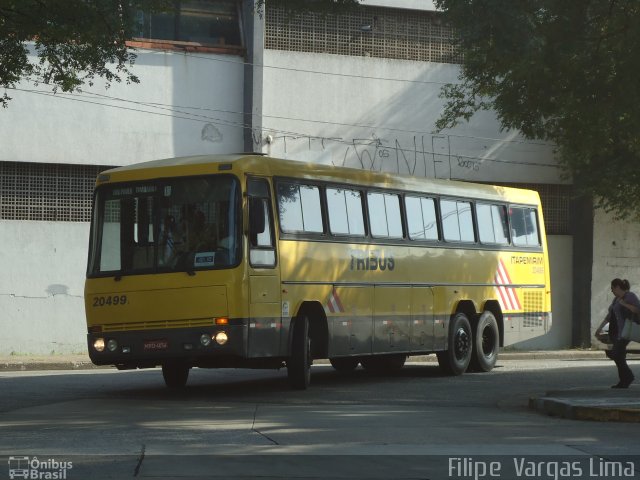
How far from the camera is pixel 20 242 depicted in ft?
→ 93.2

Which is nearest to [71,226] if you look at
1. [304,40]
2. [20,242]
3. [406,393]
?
[20,242]

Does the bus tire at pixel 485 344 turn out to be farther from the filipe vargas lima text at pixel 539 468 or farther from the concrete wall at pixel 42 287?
the filipe vargas lima text at pixel 539 468

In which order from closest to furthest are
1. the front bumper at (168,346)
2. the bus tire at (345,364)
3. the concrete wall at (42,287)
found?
the front bumper at (168,346)
the bus tire at (345,364)
the concrete wall at (42,287)

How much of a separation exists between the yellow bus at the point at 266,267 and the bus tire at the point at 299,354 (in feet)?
0.07

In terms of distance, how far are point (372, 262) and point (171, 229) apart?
13.3 feet

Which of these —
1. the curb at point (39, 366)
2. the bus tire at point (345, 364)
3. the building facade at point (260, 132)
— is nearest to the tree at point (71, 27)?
the bus tire at point (345, 364)

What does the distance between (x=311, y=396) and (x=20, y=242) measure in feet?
40.9

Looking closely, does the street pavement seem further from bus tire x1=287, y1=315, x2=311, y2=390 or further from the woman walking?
bus tire x1=287, y1=315, x2=311, y2=390

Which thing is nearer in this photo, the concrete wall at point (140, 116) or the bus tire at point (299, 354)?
the bus tire at point (299, 354)

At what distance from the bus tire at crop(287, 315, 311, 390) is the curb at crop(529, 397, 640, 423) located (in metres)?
4.17

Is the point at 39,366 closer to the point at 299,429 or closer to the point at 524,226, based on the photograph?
the point at 524,226

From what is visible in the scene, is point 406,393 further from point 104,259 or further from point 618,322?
point 104,259

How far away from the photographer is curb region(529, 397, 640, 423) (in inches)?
550

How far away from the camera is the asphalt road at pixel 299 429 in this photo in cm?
1015
